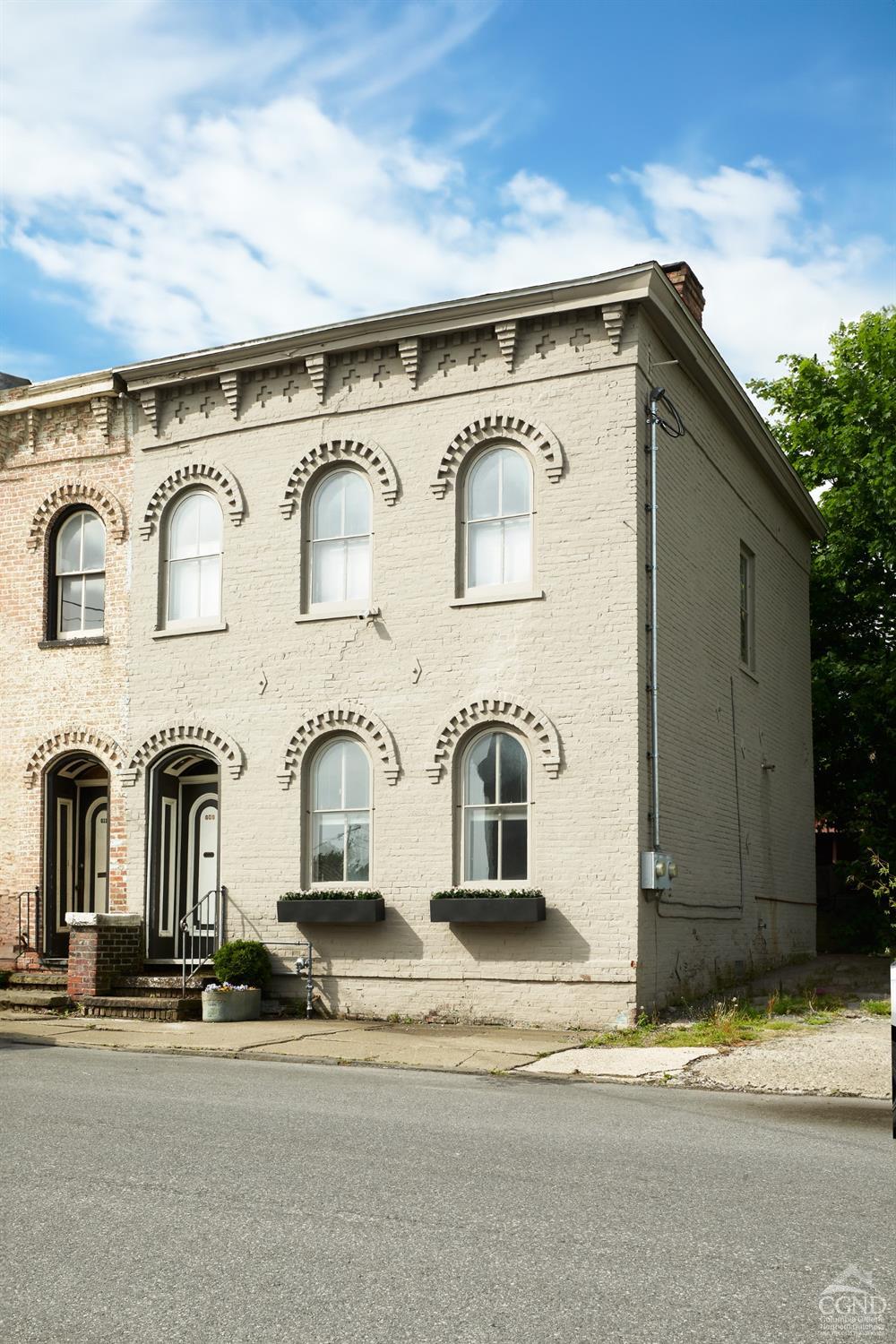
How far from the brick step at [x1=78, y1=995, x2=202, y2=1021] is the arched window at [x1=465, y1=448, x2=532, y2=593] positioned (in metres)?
5.88

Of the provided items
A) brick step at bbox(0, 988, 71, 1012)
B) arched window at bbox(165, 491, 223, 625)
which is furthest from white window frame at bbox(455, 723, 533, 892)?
brick step at bbox(0, 988, 71, 1012)

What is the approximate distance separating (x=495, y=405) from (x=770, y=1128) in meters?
9.82

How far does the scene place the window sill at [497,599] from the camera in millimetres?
16000

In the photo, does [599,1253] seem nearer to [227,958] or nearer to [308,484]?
[227,958]

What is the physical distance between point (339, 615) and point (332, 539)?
41.1 inches

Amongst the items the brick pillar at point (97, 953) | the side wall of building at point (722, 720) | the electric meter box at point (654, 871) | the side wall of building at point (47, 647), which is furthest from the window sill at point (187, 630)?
the electric meter box at point (654, 871)

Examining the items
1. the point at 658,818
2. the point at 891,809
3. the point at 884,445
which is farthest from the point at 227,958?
the point at 884,445

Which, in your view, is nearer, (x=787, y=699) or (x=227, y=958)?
(x=227, y=958)

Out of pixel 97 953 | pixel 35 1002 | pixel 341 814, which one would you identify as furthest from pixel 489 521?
pixel 35 1002

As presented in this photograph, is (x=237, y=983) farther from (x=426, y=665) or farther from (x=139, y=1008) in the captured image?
(x=426, y=665)

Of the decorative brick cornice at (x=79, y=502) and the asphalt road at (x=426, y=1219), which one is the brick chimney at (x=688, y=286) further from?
the asphalt road at (x=426, y=1219)

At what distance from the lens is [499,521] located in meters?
16.5

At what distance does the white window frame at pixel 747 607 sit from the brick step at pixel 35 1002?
1024 centimetres

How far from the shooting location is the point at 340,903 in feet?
53.2
